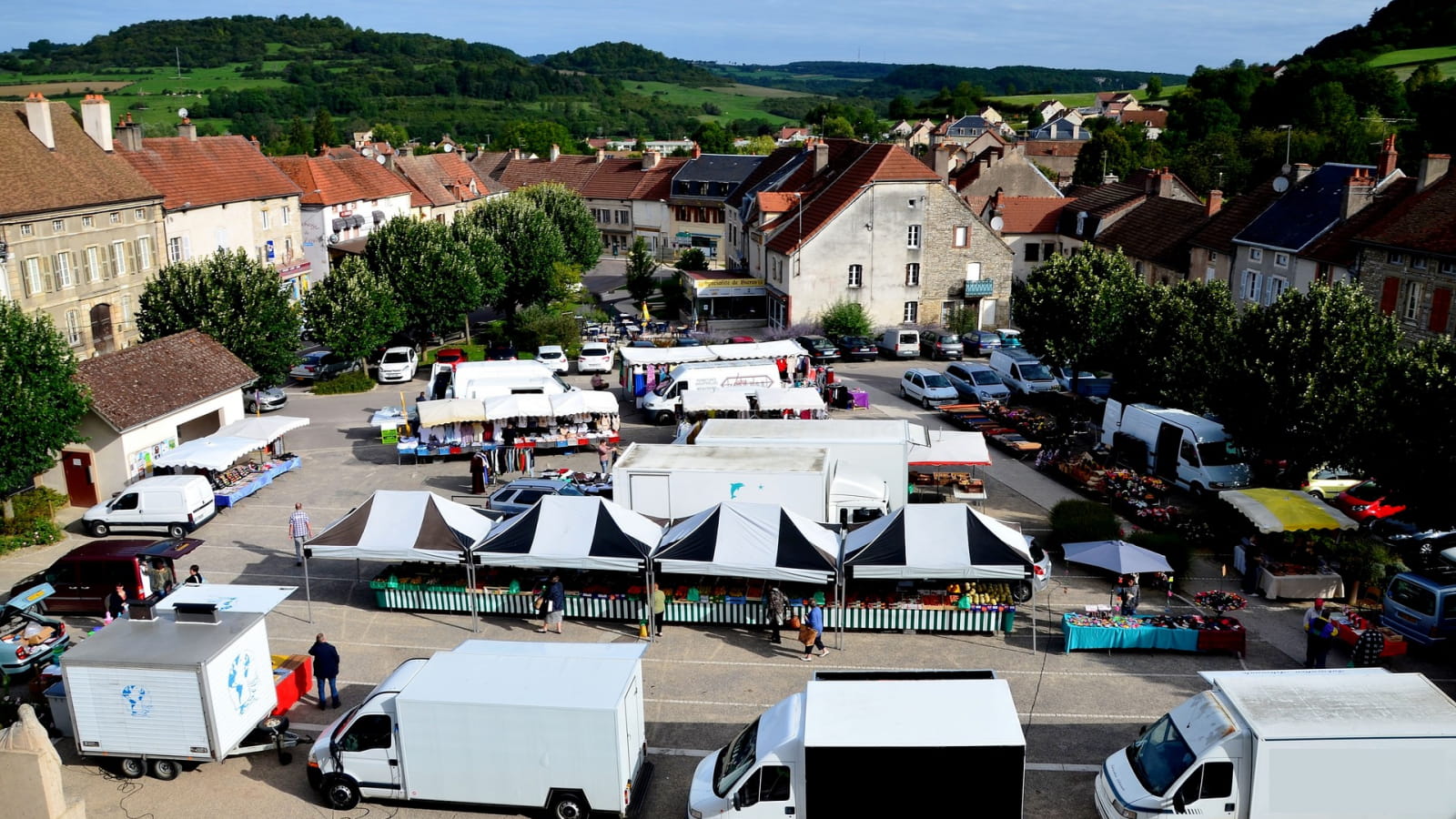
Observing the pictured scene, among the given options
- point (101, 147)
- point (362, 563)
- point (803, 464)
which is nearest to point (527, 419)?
point (362, 563)

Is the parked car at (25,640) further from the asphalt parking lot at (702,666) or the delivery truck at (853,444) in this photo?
the delivery truck at (853,444)

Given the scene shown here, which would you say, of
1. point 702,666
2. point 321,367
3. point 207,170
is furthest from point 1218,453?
point 207,170

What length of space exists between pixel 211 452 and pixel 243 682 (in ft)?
48.4

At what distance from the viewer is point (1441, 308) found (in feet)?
112

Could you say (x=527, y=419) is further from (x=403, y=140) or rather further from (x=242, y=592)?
(x=403, y=140)

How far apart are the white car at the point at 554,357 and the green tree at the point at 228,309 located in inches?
384

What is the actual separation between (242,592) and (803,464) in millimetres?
11748

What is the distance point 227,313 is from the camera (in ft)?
119

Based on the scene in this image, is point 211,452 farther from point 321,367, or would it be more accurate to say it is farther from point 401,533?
point 321,367

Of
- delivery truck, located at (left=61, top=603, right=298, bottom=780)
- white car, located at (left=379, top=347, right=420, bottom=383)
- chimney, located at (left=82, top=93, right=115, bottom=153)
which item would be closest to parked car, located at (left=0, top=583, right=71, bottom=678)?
delivery truck, located at (left=61, top=603, right=298, bottom=780)

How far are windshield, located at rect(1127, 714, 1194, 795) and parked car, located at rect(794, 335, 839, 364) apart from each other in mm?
30359

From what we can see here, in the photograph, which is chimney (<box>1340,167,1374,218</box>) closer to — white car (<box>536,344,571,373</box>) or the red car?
the red car

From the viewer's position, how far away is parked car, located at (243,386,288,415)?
125 ft

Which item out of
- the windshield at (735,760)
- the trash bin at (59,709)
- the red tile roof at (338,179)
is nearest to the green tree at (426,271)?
the red tile roof at (338,179)
